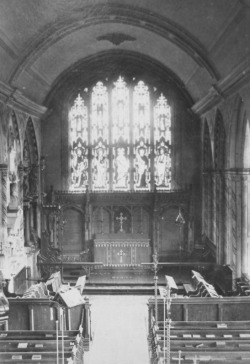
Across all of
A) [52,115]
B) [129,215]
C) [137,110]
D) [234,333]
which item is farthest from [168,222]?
[234,333]


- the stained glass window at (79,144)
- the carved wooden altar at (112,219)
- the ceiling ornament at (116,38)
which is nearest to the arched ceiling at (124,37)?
the ceiling ornament at (116,38)

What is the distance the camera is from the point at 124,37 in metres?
18.2

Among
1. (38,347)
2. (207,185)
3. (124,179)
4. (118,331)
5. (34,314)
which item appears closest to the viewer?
(38,347)

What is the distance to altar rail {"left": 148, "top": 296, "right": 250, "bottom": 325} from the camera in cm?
1218

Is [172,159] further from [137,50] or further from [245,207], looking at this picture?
[245,207]

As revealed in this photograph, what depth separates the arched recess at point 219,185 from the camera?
16891 mm

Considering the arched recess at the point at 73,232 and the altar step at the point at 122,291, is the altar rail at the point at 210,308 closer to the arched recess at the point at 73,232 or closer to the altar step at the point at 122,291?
the altar step at the point at 122,291

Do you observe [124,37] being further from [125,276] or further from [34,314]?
[34,314]

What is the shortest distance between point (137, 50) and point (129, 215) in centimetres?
642

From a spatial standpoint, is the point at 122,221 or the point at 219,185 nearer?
the point at 219,185

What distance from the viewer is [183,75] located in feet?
63.7

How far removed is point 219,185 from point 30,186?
6717 millimetres

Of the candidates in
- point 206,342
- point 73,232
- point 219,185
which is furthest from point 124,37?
point 206,342

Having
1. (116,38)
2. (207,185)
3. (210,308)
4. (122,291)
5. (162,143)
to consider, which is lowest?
(122,291)
